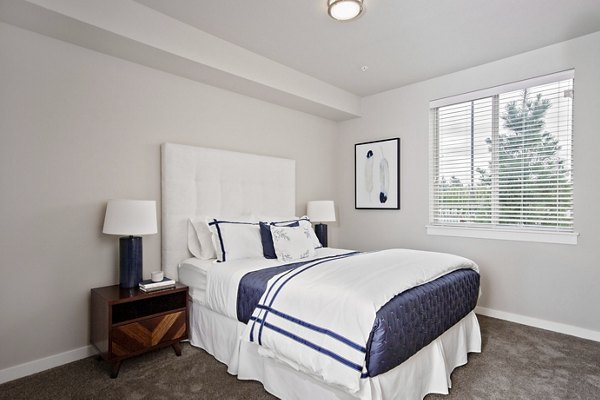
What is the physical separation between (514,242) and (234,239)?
9.16ft

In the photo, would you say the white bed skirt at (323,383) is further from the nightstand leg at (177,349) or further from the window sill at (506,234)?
the window sill at (506,234)

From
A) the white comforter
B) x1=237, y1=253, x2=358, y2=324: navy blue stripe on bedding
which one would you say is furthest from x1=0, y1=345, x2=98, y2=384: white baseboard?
the white comforter

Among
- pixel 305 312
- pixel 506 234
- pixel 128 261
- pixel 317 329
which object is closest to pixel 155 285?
pixel 128 261

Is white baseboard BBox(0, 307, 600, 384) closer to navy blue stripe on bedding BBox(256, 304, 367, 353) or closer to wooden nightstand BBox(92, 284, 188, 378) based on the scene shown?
wooden nightstand BBox(92, 284, 188, 378)

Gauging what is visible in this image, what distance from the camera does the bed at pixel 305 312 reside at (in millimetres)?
1696

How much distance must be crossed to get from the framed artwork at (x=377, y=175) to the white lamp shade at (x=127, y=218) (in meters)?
2.92

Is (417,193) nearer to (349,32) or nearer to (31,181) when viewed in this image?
(349,32)

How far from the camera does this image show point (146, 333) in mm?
2471

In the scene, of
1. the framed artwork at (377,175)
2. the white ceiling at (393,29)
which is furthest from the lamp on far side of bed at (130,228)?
the framed artwork at (377,175)

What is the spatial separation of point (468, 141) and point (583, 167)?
1073mm

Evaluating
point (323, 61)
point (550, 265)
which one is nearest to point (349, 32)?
point (323, 61)

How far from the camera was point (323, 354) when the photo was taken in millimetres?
1719

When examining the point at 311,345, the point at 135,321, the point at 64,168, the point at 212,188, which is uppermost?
the point at 64,168

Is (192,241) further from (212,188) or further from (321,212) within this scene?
(321,212)
